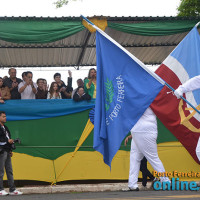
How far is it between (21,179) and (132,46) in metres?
4.49

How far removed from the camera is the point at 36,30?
8773mm

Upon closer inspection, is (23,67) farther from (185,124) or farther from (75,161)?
(185,124)

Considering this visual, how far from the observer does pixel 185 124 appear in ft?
24.7

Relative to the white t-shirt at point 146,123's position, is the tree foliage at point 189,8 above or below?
above

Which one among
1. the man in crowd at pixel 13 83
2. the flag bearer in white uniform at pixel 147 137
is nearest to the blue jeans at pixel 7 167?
the man in crowd at pixel 13 83

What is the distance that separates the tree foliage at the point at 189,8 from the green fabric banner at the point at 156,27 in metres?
20.3

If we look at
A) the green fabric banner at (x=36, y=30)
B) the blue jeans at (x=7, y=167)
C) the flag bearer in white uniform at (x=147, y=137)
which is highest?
the green fabric banner at (x=36, y=30)

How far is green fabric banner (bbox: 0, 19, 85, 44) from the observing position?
867 cm

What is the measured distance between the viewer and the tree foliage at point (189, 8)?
29.0m

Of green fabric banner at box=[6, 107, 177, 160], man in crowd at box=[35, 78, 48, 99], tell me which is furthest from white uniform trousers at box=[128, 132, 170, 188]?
man in crowd at box=[35, 78, 48, 99]

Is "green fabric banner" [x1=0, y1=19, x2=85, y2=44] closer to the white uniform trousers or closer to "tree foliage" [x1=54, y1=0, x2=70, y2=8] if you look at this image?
the white uniform trousers

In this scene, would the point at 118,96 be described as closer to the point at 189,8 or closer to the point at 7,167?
the point at 7,167

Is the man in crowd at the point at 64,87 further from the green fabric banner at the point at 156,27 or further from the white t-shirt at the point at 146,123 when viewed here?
the white t-shirt at the point at 146,123

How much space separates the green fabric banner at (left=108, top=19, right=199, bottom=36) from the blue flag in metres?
1.64
